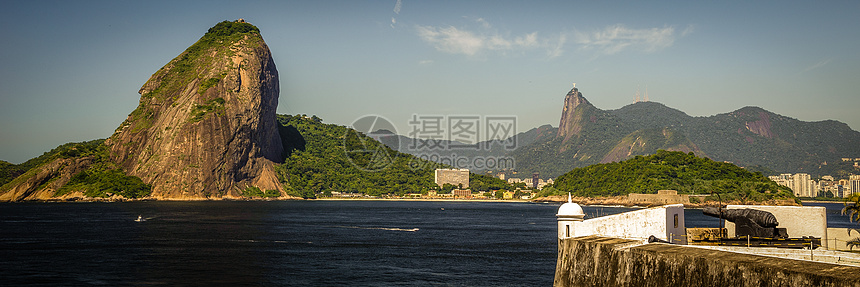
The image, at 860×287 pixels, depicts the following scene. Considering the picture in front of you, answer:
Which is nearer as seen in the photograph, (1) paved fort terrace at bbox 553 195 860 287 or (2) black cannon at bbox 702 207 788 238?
(1) paved fort terrace at bbox 553 195 860 287

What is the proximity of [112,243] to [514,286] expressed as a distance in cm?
4720

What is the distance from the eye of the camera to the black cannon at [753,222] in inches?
1293

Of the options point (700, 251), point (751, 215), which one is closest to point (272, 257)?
point (751, 215)

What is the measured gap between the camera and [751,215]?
33438 mm

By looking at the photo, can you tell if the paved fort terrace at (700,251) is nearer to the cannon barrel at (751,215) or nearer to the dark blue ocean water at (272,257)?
the cannon barrel at (751,215)

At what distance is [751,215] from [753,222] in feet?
1.19

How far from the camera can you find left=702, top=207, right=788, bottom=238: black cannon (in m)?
32.8

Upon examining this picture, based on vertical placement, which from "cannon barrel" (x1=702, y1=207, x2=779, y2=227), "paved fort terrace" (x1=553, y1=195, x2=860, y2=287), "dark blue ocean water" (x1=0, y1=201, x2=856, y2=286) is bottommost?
"dark blue ocean water" (x1=0, y1=201, x2=856, y2=286)

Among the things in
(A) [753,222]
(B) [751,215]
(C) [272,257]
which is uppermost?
(B) [751,215]

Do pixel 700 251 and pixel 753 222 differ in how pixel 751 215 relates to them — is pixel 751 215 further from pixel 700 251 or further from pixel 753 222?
pixel 700 251

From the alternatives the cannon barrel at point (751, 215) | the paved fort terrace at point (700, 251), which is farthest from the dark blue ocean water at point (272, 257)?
the cannon barrel at point (751, 215)

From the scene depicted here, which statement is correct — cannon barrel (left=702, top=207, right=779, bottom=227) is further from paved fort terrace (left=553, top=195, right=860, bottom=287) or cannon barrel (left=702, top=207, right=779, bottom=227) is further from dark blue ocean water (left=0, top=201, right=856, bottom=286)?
dark blue ocean water (left=0, top=201, right=856, bottom=286)

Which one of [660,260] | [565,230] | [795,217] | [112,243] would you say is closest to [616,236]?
[565,230]

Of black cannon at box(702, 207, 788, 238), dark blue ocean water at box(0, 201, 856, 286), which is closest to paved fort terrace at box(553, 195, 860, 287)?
black cannon at box(702, 207, 788, 238)
